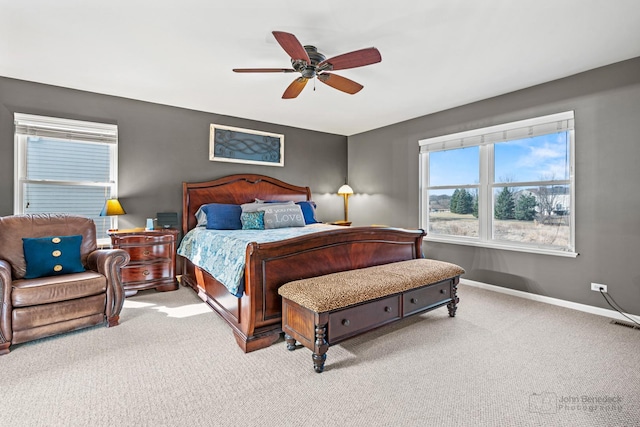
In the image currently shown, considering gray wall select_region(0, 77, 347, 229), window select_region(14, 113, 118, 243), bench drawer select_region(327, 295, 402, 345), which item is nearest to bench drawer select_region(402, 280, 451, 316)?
bench drawer select_region(327, 295, 402, 345)

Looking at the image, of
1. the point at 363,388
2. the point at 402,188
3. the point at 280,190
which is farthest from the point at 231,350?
the point at 402,188

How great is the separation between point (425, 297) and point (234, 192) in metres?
3.26

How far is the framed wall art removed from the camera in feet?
15.8

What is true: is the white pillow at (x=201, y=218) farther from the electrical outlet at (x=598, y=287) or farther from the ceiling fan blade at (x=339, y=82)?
the electrical outlet at (x=598, y=287)

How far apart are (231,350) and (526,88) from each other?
4.27 metres

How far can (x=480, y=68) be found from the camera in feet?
10.5

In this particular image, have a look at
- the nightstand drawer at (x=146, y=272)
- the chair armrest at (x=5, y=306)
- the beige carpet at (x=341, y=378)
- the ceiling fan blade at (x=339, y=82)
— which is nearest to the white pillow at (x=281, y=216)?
the nightstand drawer at (x=146, y=272)

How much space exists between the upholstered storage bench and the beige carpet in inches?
8.0

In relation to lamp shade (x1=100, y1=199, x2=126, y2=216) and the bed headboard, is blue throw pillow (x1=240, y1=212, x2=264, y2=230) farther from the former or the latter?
lamp shade (x1=100, y1=199, x2=126, y2=216)

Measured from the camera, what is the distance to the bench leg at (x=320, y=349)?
207 centimetres

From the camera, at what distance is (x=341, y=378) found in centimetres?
204

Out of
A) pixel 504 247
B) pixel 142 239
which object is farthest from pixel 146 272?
pixel 504 247

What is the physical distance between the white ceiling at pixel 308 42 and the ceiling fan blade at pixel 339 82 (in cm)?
25

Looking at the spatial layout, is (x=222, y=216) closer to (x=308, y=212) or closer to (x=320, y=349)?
(x=308, y=212)
